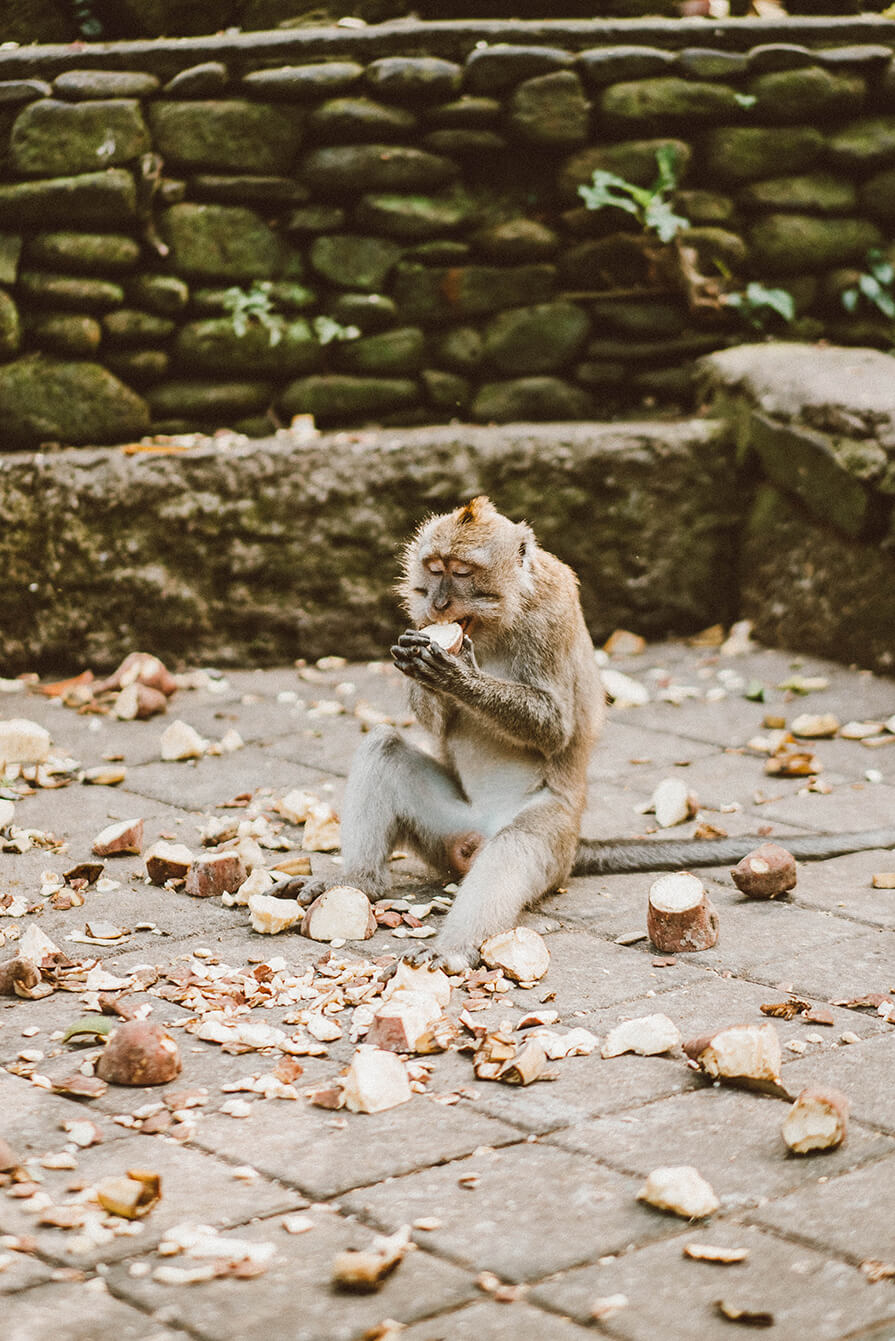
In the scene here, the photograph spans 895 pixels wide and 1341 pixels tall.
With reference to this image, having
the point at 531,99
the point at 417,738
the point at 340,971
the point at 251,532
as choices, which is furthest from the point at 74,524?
the point at 340,971

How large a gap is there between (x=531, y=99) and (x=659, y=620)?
2.39m

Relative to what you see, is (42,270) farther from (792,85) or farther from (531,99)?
(792,85)

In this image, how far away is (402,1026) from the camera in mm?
3059

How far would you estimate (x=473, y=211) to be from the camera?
686cm

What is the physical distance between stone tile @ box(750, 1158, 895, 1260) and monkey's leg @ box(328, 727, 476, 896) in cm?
169

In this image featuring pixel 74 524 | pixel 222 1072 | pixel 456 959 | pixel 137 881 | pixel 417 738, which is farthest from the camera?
pixel 74 524

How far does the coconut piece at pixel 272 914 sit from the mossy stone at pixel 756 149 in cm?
474

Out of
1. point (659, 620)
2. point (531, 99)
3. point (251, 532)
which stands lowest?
point (659, 620)

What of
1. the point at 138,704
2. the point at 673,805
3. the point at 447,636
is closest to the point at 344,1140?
the point at 447,636

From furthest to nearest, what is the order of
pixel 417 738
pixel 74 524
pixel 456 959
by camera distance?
pixel 74 524, pixel 417 738, pixel 456 959

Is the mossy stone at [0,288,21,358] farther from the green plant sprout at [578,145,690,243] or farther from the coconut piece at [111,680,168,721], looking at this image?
the green plant sprout at [578,145,690,243]

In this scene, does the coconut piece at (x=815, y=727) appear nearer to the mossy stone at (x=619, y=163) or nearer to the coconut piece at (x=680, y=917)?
the coconut piece at (x=680, y=917)

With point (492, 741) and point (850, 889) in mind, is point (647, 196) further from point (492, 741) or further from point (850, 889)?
point (850, 889)

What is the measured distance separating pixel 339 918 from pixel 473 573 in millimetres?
946
